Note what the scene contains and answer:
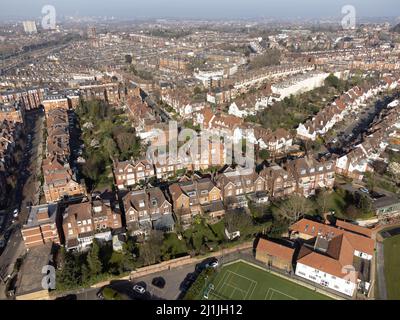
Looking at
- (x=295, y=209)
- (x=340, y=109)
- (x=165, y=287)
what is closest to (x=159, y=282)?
(x=165, y=287)

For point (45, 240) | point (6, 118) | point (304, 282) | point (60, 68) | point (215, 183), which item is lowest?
point (304, 282)

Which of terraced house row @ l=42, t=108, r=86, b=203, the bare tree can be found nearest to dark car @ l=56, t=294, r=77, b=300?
terraced house row @ l=42, t=108, r=86, b=203

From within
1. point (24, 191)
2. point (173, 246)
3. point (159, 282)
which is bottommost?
point (159, 282)

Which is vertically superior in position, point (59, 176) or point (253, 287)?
point (59, 176)

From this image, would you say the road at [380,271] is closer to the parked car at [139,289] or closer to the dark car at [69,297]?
the parked car at [139,289]

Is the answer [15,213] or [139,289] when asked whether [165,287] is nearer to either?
[139,289]

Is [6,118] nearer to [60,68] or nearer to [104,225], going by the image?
[104,225]

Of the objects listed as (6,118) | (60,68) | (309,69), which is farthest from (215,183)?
(60,68)
